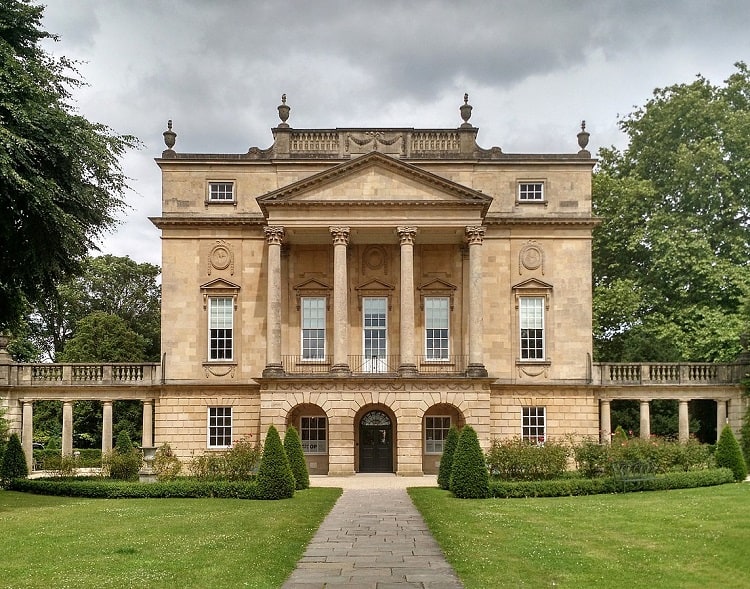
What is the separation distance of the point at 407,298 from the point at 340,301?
2.80 metres

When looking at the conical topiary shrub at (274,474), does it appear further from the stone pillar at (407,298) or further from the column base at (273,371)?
the stone pillar at (407,298)

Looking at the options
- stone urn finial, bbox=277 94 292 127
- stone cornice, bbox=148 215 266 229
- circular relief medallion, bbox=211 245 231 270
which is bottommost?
circular relief medallion, bbox=211 245 231 270

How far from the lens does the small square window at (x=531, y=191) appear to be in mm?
38344

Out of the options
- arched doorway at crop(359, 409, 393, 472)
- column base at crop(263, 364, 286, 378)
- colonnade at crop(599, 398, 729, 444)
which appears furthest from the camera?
colonnade at crop(599, 398, 729, 444)

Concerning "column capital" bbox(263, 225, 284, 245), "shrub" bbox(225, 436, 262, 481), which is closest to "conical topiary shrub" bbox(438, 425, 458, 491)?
"shrub" bbox(225, 436, 262, 481)

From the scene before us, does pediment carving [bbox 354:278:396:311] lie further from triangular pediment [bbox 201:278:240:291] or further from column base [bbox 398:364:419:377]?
triangular pediment [bbox 201:278:240:291]

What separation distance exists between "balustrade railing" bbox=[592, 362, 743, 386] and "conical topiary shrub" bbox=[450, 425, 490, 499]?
14521 millimetres

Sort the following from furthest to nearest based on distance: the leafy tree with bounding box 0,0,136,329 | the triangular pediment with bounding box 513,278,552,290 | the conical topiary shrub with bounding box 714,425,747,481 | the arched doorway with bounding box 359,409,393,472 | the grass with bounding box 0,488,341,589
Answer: the triangular pediment with bounding box 513,278,552,290 < the arched doorway with bounding box 359,409,393,472 < the conical topiary shrub with bounding box 714,425,747,481 < the leafy tree with bounding box 0,0,136,329 < the grass with bounding box 0,488,341,589

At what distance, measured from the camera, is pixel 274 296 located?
117 feet

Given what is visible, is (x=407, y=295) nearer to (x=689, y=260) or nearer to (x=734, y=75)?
(x=689, y=260)

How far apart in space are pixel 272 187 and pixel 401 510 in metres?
19.5

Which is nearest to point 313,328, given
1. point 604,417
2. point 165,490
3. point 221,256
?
point 221,256

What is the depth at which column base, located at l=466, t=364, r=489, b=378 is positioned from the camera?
34.4 m

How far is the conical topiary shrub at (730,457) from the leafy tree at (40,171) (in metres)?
21.7
